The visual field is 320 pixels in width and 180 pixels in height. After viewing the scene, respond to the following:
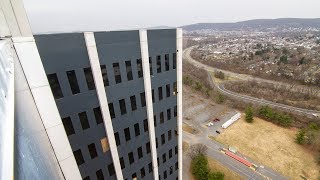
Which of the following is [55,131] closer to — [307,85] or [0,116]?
[0,116]

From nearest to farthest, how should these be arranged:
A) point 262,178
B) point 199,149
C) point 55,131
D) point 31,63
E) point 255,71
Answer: point 31,63, point 55,131, point 262,178, point 199,149, point 255,71

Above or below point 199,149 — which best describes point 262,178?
below

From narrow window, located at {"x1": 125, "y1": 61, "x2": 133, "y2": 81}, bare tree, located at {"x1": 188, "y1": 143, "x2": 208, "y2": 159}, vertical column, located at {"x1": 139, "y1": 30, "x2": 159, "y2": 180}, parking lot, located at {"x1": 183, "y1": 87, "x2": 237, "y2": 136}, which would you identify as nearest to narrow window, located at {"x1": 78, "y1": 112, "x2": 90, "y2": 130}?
narrow window, located at {"x1": 125, "y1": 61, "x2": 133, "y2": 81}

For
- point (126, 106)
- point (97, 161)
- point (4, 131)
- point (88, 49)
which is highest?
point (4, 131)

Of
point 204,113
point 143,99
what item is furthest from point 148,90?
point 204,113

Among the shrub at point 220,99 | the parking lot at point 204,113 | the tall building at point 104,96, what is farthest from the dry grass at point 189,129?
the tall building at point 104,96

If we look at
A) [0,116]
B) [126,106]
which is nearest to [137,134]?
[126,106]
